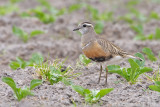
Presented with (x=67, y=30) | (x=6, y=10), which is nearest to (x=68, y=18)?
(x=67, y=30)

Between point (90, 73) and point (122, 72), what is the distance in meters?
1.03

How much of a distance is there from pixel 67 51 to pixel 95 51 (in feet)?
11.0

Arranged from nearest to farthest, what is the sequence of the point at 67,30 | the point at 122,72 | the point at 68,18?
the point at 122,72 < the point at 67,30 < the point at 68,18

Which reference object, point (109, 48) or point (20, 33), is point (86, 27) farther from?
point (20, 33)

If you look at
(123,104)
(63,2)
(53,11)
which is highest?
(63,2)

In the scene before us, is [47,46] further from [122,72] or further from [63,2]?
[63,2]

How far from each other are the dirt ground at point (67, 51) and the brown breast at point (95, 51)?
0.53m

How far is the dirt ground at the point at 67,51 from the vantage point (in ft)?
17.4

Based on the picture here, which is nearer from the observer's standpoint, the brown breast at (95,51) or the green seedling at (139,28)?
the brown breast at (95,51)

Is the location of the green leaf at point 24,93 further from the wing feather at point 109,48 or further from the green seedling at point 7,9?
the green seedling at point 7,9

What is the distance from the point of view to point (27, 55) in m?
9.45

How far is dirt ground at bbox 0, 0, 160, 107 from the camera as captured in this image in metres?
5.29

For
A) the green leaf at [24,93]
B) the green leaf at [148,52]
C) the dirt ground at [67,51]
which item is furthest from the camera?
the green leaf at [148,52]

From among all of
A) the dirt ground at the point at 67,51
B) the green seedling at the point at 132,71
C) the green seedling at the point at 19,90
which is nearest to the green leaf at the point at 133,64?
the green seedling at the point at 132,71
